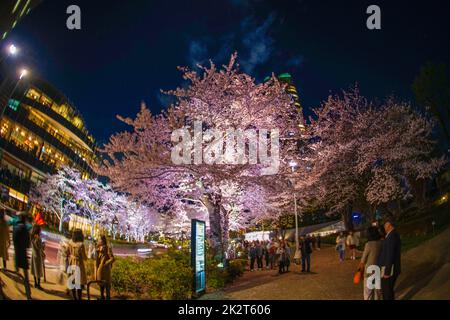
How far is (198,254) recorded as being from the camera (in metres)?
11.9

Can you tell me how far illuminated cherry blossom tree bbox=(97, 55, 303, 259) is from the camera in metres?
16.4

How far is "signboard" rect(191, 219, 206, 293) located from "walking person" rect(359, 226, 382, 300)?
530cm

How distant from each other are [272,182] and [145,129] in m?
6.75

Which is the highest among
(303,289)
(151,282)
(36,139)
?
(36,139)

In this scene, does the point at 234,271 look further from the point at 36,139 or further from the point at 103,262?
the point at 36,139

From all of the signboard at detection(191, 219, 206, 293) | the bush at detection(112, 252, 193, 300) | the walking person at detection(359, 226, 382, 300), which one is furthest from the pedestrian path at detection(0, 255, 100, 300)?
the walking person at detection(359, 226, 382, 300)

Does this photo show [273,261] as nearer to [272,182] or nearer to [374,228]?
[272,182]

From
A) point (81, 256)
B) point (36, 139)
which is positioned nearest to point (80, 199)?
point (36, 139)

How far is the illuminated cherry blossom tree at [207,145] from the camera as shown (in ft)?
53.9

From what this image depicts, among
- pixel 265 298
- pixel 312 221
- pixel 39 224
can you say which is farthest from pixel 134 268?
pixel 312 221

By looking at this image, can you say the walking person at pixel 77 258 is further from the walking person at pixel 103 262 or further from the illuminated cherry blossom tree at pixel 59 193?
the illuminated cherry blossom tree at pixel 59 193

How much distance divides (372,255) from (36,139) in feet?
157
